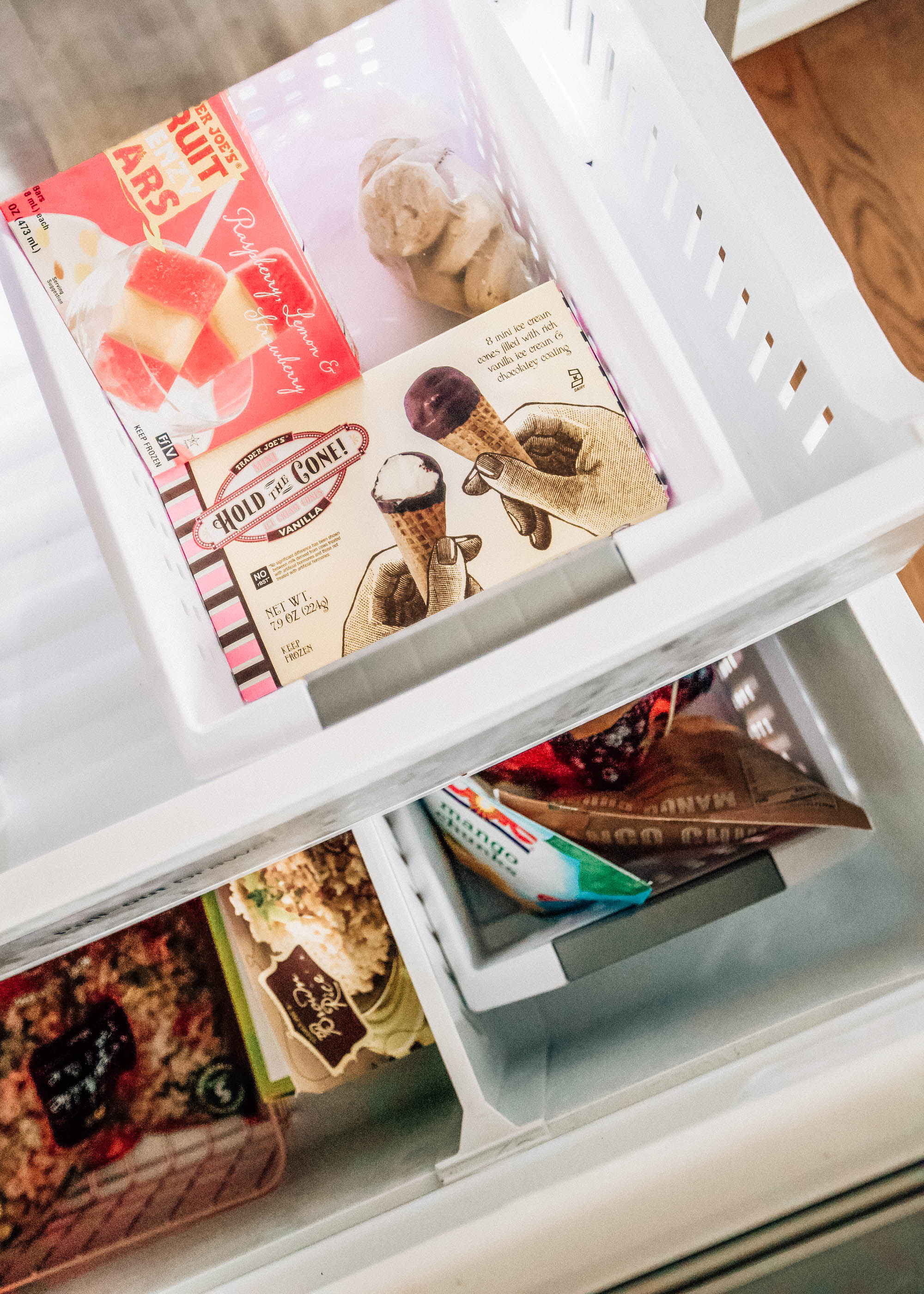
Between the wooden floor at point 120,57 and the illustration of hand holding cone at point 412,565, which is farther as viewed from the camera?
the illustration of hand holding cone at point 412,565

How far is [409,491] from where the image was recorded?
677 millimetres

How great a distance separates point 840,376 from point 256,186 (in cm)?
52

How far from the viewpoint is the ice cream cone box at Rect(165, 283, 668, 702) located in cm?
64

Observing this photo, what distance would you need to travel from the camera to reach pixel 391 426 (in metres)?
0.70

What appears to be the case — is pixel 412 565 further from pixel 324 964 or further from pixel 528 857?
pixel 324 964

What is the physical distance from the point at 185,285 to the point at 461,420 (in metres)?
0.28

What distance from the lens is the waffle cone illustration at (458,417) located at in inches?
26.5

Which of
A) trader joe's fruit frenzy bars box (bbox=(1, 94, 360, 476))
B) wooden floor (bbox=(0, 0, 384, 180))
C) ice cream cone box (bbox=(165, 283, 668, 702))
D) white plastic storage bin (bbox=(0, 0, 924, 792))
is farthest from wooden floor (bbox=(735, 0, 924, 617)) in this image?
wooden floor (bbox=(0, 0, 384, 180))

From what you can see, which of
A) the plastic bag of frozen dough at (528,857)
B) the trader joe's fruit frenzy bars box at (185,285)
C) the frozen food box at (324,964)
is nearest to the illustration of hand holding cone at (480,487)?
the trader joe's fruit frenzy bars box at (185,285)

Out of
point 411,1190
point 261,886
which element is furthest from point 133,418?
point 411,1190

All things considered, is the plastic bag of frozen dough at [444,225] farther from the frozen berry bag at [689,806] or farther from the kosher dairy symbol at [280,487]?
the frozen berry bag at [689,806]

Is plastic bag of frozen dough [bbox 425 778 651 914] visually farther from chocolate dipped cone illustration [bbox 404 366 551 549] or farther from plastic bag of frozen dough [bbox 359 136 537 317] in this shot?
plastic bag of frozen dough [bbox 359 136 537 317]

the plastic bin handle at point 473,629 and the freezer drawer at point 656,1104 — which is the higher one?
the plastic bin handle at point 473,629

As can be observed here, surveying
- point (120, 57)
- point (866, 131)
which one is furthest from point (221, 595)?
point (866, 131)
